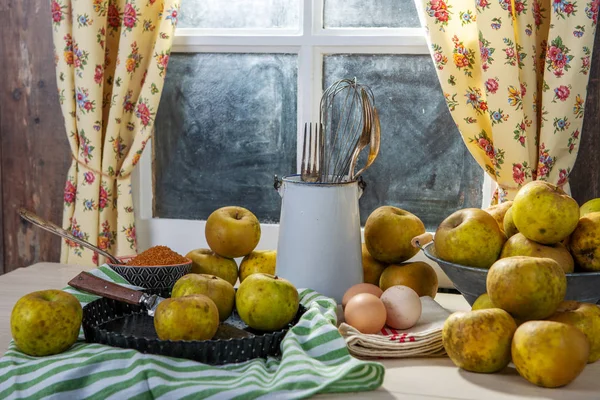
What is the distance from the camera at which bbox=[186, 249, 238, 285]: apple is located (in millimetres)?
1373

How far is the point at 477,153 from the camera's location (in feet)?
5.32

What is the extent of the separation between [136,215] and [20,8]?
0.62 meters

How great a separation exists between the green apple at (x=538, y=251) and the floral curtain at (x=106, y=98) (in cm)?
101

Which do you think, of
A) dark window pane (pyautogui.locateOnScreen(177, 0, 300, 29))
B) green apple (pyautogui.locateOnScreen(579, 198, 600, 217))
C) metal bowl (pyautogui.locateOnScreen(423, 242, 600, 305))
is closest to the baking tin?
metal bowl (pyautogui.locateOnScreen(423, 242, 600, 305))

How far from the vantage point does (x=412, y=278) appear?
128cm

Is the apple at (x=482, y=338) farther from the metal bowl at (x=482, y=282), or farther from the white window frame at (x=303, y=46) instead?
the white window frame at (x=303, y=46)

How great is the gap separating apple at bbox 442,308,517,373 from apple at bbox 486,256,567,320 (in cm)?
2

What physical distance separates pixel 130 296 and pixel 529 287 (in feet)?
1.86

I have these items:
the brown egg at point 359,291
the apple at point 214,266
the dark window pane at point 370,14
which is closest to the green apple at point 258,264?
the apple at point 214,266

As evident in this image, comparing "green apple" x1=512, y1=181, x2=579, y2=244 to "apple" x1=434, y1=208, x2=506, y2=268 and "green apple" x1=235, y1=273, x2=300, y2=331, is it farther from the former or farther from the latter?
"green apple" x1=235, y1=273, x2=300, y2=331

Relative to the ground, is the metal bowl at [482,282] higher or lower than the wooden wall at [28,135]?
lower

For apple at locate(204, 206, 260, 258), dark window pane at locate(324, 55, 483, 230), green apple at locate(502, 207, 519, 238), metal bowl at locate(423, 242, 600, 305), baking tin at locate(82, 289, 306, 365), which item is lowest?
baking tin at locate(82, 289, 306, 365)

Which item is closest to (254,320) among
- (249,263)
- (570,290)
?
(249,263)

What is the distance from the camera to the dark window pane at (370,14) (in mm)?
1757
